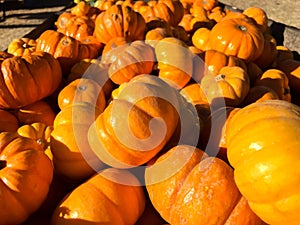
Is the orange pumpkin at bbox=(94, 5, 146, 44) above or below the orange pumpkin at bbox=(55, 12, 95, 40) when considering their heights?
above

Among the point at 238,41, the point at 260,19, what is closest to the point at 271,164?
the point at 238,41

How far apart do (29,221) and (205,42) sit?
6.22 feet

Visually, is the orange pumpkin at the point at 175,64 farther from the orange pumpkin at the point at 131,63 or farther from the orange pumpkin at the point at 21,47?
the orange pumpkin at the point at 21,47

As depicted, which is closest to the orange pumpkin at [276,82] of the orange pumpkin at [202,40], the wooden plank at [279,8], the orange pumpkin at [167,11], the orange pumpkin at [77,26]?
the orange pumpkin at [202,40]

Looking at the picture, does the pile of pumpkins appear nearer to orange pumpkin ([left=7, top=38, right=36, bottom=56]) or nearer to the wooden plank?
orange pumpkin ([left=7, top=38, right=36, bottom=56])

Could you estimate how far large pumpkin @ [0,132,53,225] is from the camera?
1.35 m

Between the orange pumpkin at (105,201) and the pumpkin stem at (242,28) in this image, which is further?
the pumpkin stem at (242,28)

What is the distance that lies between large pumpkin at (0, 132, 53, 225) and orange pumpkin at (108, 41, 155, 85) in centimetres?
86

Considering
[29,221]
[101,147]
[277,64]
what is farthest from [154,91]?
[277,64]

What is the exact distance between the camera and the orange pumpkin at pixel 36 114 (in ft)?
7.13

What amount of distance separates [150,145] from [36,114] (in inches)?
40.9

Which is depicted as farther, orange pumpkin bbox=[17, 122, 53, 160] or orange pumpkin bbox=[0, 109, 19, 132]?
orange pumpkin bbox=[0, 109, 19, 132]

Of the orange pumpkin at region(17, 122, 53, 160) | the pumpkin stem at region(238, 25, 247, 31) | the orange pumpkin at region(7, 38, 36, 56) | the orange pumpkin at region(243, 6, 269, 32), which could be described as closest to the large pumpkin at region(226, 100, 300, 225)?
the orange pumpkin at region(17, 122, 53, 160)

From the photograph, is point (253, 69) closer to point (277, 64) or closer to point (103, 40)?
point (277, 64)
